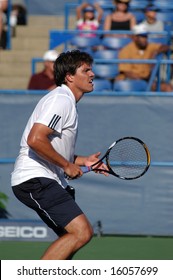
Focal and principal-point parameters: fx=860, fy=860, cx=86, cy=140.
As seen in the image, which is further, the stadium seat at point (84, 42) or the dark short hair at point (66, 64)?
the stadium seat at point (84, 42)

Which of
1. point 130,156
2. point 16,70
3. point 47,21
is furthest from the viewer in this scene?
point 47,21

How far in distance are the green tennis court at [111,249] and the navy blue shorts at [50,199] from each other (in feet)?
6.28

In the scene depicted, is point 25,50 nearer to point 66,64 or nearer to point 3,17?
point 3,17

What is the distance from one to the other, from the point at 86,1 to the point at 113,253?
7213 mm

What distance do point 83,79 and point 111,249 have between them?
2.63 m

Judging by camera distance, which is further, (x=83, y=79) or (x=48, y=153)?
(x=83, y=79)

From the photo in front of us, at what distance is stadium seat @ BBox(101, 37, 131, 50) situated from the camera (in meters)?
12.6

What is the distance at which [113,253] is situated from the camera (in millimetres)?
8086

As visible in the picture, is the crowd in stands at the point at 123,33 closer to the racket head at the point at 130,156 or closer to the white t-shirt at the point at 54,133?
the racket head at the point at 130,156

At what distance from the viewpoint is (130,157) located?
21.2 ft

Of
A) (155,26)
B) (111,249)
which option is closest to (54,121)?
(111,249)

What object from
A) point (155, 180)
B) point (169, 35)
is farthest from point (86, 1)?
point (155, 180)

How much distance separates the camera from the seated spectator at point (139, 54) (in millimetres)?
12031

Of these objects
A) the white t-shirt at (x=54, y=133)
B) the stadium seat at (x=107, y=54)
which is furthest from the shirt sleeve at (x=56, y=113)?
the stadium seat at (x=107, y=54)
